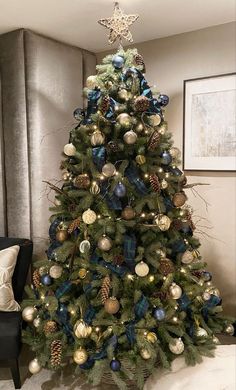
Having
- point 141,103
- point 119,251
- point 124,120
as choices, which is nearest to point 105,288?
point 119,251

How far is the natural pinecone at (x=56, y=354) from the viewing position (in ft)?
7.04

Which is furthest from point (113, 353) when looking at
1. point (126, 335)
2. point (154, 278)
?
point (154, 278)

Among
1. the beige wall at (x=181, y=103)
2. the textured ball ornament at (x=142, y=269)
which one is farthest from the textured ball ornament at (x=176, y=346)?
the beige wall at (x=181, y=103)

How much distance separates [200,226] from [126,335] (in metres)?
1.31

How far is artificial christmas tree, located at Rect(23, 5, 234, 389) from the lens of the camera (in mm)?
2084

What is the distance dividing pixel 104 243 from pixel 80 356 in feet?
2.10

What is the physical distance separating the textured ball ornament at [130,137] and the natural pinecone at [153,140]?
10 centimetres

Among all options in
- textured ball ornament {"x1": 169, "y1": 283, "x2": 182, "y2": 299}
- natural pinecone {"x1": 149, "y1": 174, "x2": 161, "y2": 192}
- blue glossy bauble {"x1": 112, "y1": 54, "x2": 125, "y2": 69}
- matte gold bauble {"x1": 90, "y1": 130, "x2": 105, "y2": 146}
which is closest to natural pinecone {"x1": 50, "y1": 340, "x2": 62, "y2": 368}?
textured ball ornament {"x1": 169, "y1": 283, "x2": 182, "y2": 299}

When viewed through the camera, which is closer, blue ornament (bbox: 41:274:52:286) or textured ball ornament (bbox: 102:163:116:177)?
textured ball ornament (bbox: 102:163:116:177)

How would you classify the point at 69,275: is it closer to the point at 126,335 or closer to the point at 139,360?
the point at 126,335

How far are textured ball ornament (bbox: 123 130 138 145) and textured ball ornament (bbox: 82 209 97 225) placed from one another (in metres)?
0.45

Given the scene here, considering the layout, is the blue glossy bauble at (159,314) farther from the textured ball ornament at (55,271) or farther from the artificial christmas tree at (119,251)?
the textured ball ornament at (55,271)

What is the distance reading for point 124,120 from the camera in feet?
6.87

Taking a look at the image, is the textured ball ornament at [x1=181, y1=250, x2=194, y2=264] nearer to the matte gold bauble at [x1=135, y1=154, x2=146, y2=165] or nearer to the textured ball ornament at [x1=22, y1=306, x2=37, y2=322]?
the matte gold bauble at [x1=135, y1=154, x2=146, y2=165]
